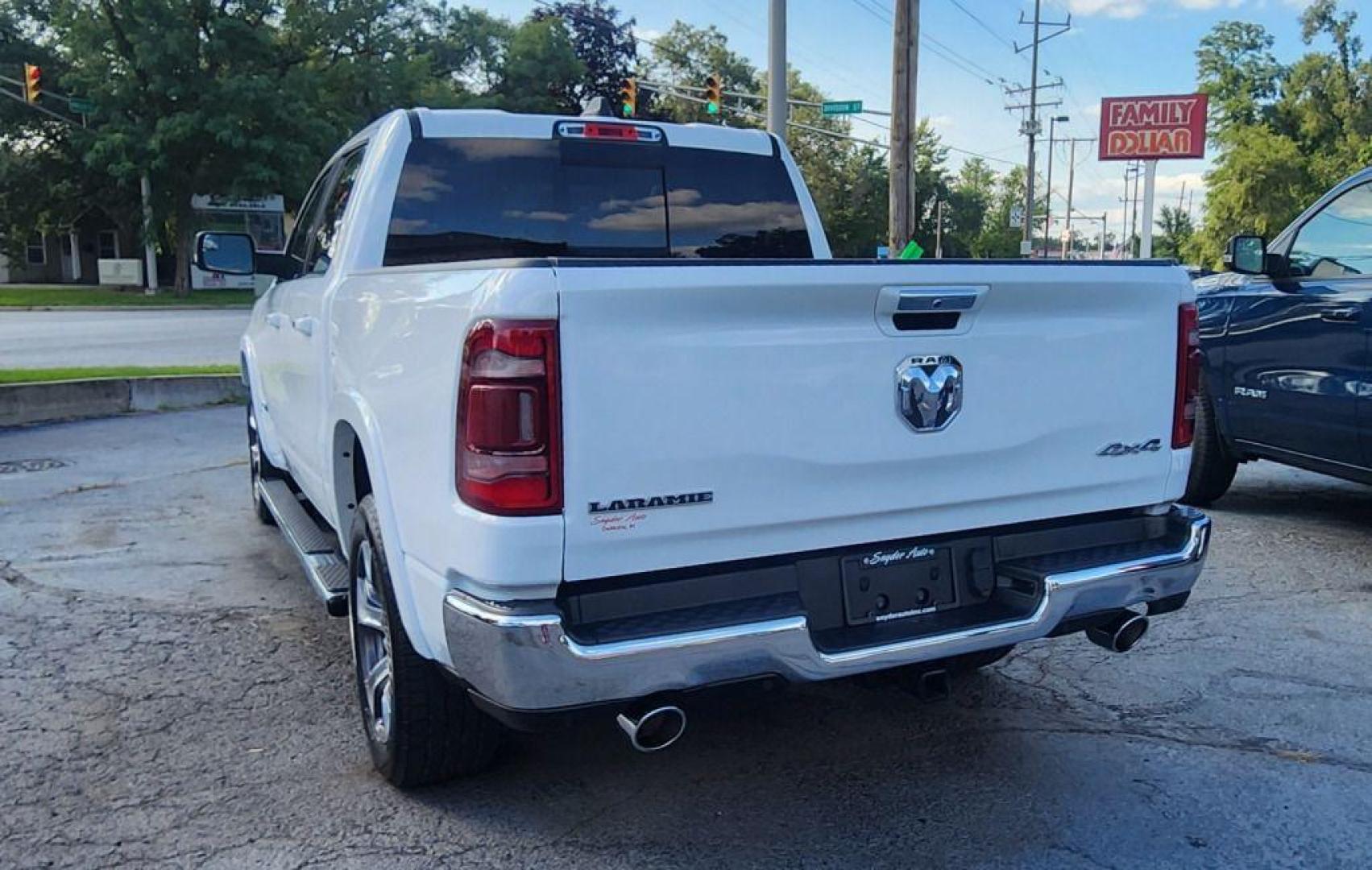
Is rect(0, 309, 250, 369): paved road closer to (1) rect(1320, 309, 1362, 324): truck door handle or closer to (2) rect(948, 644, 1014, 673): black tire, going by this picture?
(2) rect(948, 644, 1014, 673): black tire

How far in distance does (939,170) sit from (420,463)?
78.9 metres

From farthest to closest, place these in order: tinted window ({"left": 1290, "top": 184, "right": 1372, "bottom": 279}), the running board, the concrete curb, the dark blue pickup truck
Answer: the concrete curb < tinted window ({"left": 1290, "top": 184, "right": 1372, "bottom": 279}) < the dark blue pickup truck < the running board

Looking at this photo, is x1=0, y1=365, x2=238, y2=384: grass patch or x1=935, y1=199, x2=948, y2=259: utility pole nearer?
x1=0, y1=365, x2=238, y2=384: grass patch

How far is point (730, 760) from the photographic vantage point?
362 centimetres

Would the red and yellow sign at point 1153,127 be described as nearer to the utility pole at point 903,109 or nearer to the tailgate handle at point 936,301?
the utility pole at point 903,109

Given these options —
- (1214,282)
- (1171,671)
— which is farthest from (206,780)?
(1214,282)

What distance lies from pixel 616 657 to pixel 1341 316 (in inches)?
190

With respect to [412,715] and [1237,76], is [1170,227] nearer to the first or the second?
[1237,76]

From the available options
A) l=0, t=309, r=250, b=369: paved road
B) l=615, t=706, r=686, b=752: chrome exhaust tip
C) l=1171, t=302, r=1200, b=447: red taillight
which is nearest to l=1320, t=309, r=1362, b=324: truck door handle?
l=1171, t=302, r=1200, b=447: red taillight

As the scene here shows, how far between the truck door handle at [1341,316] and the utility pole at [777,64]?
1017 cm

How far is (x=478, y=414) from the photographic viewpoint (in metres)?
2.56

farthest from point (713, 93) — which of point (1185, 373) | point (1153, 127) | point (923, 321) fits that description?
point (1153, 127)

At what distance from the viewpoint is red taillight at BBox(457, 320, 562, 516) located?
2510mm

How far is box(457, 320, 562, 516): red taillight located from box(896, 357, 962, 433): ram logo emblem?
94cm
